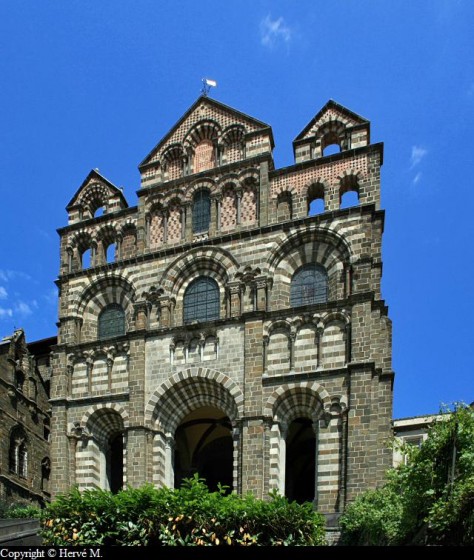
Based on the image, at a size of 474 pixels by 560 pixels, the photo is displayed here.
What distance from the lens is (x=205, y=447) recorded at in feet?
121

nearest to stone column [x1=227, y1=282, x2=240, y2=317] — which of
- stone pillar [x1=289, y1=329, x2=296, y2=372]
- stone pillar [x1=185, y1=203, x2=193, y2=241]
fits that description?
stone pillar [x1=289, y1=329, x2=296, y2=372]

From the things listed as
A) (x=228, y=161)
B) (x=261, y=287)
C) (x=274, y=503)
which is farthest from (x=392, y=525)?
(x=228, y=161)

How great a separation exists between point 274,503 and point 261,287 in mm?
11009

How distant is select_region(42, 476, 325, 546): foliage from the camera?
21000mm

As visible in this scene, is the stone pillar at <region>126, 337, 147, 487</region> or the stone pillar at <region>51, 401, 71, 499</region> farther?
the stone pillar at <region>51, 401, 71, 499</region>

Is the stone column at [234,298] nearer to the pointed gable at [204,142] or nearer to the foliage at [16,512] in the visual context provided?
the pointed gable at [204,142]

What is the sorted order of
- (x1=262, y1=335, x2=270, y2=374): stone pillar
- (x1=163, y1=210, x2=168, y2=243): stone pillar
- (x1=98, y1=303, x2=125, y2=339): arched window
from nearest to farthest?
(x1=262, y1=335, x2=270, y2=374): stone pillar → (x1=98, y1=303, x2=125, y2=339): arched window → (x1=163, y1=210, x2=168, y2=243): stone pillar

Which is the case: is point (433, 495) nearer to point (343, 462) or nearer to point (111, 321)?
point (343, 462)

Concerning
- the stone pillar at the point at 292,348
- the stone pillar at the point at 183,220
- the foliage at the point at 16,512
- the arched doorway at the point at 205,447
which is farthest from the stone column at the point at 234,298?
the foliage at the point at 16,512

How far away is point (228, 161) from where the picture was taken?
34000mm

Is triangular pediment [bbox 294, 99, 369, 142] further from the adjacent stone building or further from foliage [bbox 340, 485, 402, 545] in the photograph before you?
foliage [bbox 340, 485, 402, 545]

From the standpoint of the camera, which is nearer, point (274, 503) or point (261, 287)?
point (274, 503)

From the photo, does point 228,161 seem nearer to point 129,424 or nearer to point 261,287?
point 261,287

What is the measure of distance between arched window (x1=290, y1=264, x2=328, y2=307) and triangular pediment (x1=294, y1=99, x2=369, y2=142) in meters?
6.56
